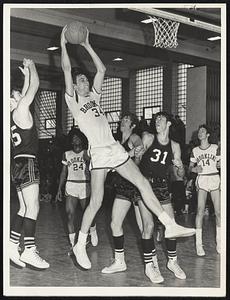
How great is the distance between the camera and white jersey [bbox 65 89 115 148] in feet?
17.1

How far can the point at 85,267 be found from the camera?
5285 mm

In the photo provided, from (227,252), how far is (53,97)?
12.1 m

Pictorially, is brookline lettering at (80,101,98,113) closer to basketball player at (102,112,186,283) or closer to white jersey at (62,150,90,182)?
basketball player at (102,112,186,283)

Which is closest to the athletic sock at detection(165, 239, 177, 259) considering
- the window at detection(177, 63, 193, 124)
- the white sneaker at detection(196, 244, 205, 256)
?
the white sneaker at detection(196, 244, 205, 256)

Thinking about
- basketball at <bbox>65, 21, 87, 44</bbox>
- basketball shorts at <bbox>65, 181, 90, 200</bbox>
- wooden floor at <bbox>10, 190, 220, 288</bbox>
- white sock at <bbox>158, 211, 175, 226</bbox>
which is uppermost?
basketball at <bbox>65, 21, 87, 44</bbox>

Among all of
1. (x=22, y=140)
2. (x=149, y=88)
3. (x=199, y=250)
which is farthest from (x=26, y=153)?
(x=149, y=88)

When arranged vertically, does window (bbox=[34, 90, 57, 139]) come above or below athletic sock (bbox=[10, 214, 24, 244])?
above

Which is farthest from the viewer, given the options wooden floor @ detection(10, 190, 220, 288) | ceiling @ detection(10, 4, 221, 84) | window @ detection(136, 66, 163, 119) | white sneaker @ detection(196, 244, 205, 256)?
window @ detection(136, 66, 163, 119)

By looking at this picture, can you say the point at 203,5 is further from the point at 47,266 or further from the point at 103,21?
the point at 103,21

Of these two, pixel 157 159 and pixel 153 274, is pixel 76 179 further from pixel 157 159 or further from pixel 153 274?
pixel 153 274

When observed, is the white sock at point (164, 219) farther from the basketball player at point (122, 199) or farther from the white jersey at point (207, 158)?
Answer: the white jersey at point (207, 158)

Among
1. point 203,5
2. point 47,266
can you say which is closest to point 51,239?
point 47,266

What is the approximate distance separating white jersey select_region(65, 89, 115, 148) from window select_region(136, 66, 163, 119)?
932cm

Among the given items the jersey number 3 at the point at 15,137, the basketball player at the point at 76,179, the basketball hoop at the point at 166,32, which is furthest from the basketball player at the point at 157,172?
the basketball hoop at the point at 166,32
